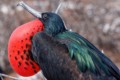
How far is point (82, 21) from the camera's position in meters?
6.02

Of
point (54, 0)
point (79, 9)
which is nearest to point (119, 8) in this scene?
point (79, 9)

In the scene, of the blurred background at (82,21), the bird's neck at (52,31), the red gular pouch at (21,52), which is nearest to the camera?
the red gular pouch at (21,52)

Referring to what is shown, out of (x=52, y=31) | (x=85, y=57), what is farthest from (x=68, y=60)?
(x=52, y=31)

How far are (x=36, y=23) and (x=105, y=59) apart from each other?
0.38m

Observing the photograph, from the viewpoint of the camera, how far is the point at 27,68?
9.21ft

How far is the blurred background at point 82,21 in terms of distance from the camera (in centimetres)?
577

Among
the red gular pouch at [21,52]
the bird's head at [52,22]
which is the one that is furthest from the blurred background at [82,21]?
the red gular pouch at [21,52]

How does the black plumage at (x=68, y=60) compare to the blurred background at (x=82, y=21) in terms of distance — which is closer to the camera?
the black plumage at (x=68, y=60)

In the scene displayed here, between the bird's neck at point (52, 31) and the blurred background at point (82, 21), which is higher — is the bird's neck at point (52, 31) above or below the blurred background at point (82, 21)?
above

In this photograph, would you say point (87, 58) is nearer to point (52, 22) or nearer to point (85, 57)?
point (85, 57)

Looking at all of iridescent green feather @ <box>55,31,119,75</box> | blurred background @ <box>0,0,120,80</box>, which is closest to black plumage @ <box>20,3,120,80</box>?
iridescent green feather @ <box>55,31,119,75</box>

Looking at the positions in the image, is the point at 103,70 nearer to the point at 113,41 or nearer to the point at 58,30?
the point at 58,30

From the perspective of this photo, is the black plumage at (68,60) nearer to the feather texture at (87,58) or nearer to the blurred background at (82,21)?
the feather texture at (87,58)

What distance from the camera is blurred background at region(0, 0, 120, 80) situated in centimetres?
577
